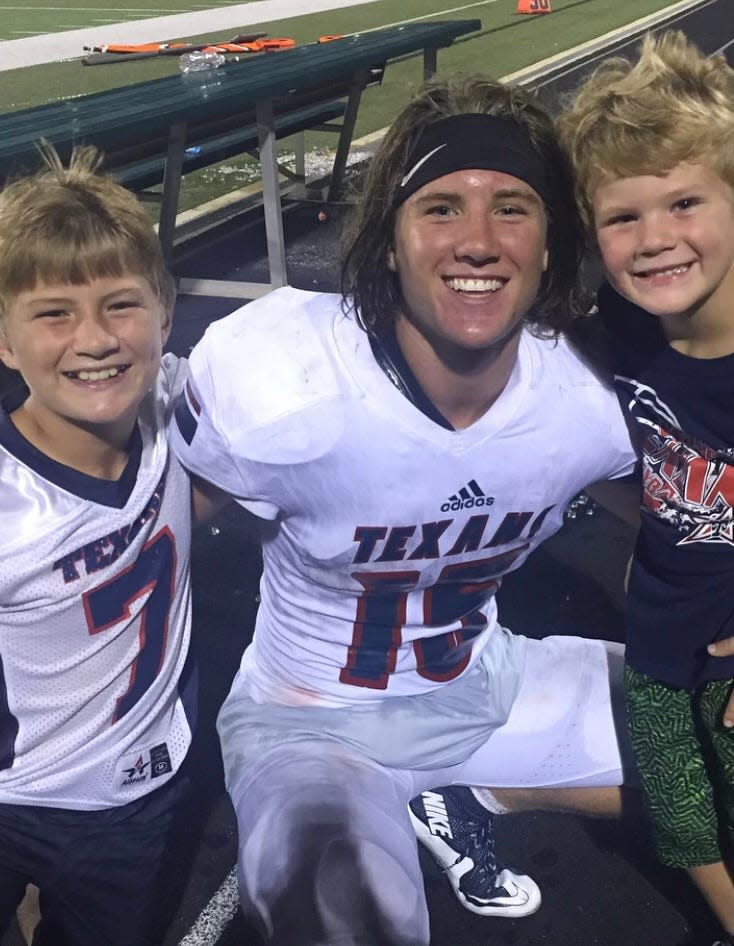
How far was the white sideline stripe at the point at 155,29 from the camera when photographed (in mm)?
15820

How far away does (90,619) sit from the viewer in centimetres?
193

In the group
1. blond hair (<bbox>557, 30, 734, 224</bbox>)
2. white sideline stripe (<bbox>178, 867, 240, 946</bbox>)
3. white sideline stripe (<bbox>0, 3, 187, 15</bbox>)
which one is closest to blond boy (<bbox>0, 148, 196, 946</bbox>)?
white sideline stripe (<bbox>178, 867, 240, 946</bbox>)

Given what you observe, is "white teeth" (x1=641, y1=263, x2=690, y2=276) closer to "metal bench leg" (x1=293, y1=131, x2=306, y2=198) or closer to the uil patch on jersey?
the uil patch on jersey

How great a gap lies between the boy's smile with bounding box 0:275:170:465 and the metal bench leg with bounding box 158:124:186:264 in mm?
3871

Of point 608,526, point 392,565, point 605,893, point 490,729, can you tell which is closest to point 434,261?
point 392,565

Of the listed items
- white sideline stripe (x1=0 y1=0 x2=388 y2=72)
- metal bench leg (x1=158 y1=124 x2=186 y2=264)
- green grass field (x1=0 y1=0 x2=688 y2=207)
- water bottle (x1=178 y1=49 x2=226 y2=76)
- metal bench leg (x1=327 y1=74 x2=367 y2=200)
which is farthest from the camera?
white sideline stripe (x1=0 y1=0 x2=388 y2=72)

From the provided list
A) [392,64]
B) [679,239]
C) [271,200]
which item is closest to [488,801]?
[679,239]

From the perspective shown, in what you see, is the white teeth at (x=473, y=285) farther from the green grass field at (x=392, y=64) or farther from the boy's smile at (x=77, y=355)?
the green grass field at (x=392, y=64)

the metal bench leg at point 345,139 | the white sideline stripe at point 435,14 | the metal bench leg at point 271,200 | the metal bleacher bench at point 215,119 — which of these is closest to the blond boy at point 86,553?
the metal bleacher bench at point 215,119

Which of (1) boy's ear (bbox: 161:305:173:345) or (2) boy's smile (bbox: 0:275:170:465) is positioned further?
(1) boy's ear (bbox: 161:305:173:345)

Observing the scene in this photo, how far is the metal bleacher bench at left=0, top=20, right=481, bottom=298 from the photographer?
4797 millimetres

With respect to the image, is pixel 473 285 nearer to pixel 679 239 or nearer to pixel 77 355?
pixel 679 239

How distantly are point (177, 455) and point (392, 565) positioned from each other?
484 millimetres

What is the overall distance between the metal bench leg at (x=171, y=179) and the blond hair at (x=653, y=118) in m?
3.96
